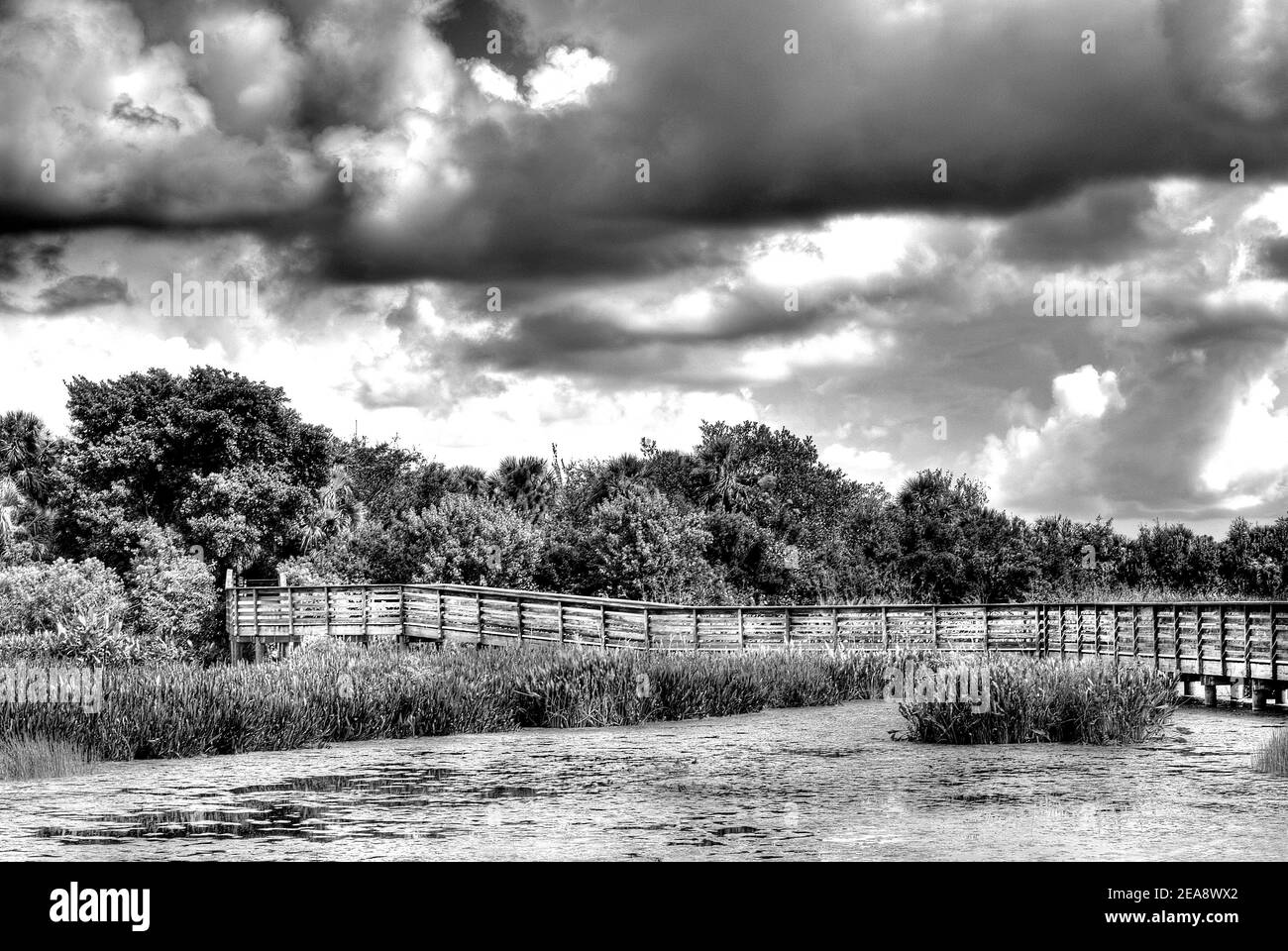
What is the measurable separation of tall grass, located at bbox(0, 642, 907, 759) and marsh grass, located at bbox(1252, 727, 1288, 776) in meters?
8.98

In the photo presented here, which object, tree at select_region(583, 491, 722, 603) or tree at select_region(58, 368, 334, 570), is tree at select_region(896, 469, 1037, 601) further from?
tree at select_region(58, 368, 334, 570)

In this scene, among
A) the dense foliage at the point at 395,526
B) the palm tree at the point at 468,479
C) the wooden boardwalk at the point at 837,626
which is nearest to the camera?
the wooden boardwalk at the point at 837,626

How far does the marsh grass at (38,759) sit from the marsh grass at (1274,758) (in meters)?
12.6

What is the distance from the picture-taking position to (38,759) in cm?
1480

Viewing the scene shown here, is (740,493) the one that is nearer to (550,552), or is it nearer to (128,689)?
(550,552)

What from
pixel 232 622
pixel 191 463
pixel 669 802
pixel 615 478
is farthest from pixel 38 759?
pixel 615 478

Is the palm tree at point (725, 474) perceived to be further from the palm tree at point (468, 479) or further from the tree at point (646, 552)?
the palm tree at point (468, 479)

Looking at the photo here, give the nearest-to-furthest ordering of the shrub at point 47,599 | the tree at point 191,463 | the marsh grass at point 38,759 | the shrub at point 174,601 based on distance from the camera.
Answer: the marsh grass at point 38,759
the shrub at point 47,599
the shrub at point 174,601
the tree at point 191,463

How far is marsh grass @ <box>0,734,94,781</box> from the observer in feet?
47.8

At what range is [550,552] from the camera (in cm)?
5841

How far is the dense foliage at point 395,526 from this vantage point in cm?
4944

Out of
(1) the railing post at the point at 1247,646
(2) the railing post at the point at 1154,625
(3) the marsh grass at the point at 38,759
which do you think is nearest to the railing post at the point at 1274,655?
(1) the railing post at the point at 1247,646
